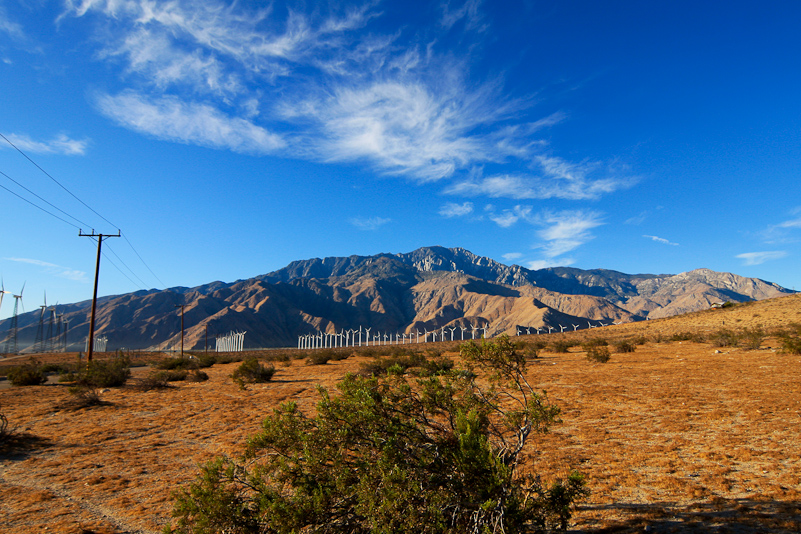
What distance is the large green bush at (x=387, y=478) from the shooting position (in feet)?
13.8

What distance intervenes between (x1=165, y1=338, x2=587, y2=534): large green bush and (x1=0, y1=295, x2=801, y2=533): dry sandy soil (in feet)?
8.93

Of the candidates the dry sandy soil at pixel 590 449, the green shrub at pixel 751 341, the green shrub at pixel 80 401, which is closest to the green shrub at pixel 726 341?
the green shrub at pixel 751 341

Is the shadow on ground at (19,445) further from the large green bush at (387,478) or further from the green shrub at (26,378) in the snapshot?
the green shrub at (26,378)

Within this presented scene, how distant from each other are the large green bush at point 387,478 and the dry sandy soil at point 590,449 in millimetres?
2722

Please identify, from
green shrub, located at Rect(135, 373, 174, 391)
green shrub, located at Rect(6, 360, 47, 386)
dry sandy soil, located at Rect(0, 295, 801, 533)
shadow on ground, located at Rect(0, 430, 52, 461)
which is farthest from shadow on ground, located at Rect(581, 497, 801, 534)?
green shrub, located at Rect(6, 360, 47, 386)

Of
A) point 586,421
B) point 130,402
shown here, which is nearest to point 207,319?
point 130,402

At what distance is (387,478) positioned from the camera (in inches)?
164

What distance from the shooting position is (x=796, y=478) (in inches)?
288

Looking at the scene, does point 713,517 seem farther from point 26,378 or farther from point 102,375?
point 26,378

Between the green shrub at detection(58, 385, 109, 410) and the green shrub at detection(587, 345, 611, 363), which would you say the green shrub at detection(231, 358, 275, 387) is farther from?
the green shrub at detection(587, 345, 611, 363)

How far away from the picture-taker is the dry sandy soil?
660 centimetres

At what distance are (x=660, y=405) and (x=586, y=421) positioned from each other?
374 centimetres

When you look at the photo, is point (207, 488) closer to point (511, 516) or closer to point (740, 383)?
point (511, 516)

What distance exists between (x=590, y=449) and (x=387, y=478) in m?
8.00
